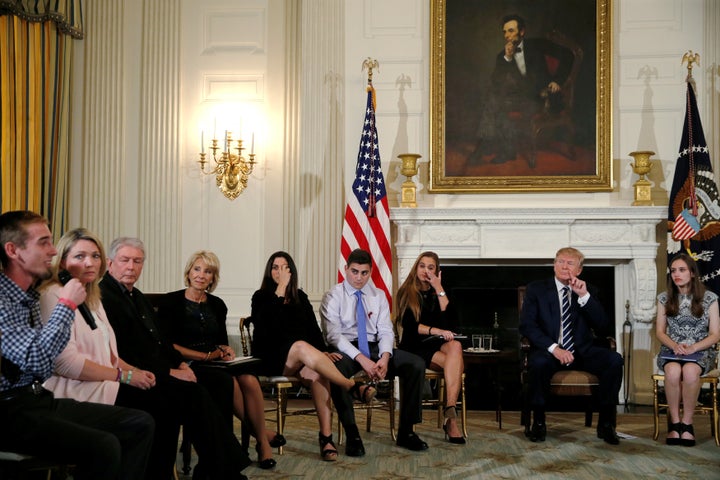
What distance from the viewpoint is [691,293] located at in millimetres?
5855

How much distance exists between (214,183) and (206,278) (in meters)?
3.18

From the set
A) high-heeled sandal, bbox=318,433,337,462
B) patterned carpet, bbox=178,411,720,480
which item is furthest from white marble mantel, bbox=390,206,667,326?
high-heeled sandal, bbox=318,433,337,462

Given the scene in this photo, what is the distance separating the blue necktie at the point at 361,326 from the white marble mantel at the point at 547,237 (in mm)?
1705

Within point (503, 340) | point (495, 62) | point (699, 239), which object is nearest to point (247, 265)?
point (503, 340)

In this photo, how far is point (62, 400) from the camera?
3258mm

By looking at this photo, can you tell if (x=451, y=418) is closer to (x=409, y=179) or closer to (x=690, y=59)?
(x=409, y=179)

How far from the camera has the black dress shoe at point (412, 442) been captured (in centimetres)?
523

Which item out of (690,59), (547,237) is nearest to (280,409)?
(547,237)

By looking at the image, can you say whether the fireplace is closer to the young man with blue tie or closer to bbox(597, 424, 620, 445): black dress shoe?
the young man with blue tie

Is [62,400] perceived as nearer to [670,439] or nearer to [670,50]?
[670,439]

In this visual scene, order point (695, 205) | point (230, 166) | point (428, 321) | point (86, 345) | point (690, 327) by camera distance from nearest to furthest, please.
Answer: point (86, 345) < point (690, 327) < point (428, 321) < point (695, 205) < point (230, 166)

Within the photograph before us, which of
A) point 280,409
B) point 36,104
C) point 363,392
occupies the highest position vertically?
point 36,104

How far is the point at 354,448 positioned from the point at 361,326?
0.94 meters

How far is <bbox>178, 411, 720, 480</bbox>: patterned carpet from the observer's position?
15.0 feet
